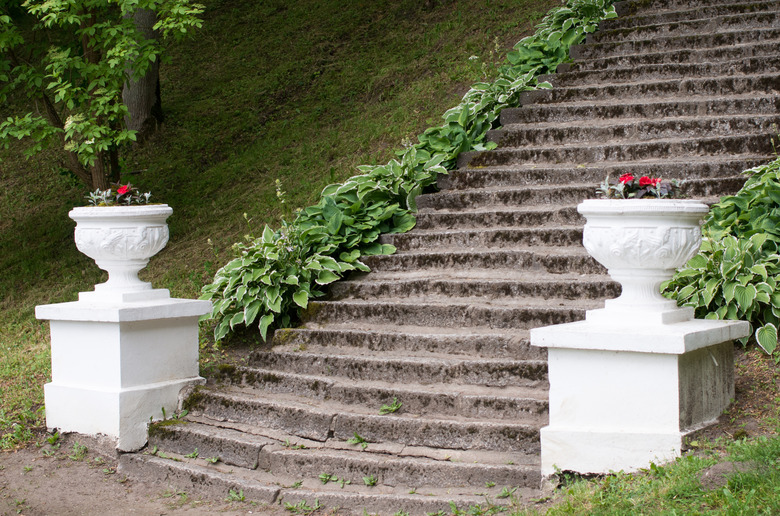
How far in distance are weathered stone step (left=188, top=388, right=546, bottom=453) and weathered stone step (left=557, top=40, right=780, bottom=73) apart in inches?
200

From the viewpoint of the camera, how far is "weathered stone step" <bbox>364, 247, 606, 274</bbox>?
638 centimetres

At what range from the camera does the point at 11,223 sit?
11.7 metres

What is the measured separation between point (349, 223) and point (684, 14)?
494 centimetres

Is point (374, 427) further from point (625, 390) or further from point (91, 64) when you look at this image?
point (91, 64)

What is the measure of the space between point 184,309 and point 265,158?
18.3ft

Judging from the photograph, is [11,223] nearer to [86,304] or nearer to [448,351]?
[86,304]

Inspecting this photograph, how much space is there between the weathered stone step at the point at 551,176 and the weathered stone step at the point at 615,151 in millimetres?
75

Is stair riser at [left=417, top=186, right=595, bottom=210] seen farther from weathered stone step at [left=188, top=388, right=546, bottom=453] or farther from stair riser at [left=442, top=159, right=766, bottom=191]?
weathered stone step at [left=188, top=388, right=546, bottom=453]

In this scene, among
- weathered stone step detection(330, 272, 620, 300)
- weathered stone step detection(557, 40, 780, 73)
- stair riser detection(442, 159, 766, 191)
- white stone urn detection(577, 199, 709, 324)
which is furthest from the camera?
weathered stone step detection(557, 40, 780, 73)

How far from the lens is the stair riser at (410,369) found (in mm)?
5414

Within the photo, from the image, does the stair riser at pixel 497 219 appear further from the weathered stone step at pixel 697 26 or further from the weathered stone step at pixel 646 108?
the weathered stone step at pixel 697 26

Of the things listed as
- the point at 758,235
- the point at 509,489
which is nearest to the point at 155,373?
the point at 509,489

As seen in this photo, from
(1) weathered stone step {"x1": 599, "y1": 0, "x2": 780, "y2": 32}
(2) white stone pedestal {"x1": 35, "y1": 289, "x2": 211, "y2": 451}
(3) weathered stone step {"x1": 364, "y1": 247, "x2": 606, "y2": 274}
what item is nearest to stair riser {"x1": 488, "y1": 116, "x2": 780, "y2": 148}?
(3) weathered stone step {"x1": 364, "y1": 247, "x2": 606, "y2": 274}

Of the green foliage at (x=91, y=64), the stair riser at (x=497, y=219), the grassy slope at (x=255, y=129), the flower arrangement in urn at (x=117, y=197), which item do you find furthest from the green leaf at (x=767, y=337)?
the green foliage at (x=91, y=64)
